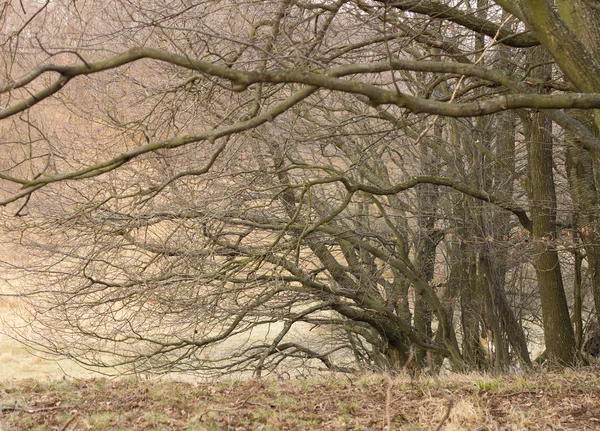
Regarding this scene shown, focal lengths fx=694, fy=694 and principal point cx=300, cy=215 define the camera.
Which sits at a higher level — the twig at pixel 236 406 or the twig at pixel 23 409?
the twig at pixel 23 409

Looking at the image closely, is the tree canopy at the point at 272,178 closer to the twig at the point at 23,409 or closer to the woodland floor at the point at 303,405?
the woodland floor at the point at 303,405

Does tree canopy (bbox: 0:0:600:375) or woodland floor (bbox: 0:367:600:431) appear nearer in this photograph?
woodland floor (bbox: 0:367:600:431)

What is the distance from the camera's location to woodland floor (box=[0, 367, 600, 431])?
4.82 meters

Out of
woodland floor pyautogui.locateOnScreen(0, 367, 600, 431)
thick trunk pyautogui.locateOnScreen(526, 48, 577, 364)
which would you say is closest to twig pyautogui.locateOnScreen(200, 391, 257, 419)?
woodland floor pyautogui.locateOnScreen(0, 367, 600, 431)

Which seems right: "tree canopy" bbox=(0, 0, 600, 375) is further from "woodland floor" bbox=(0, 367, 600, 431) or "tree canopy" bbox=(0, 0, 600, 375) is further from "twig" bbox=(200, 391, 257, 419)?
"twig" bbox=(200, 391, 257, 419)

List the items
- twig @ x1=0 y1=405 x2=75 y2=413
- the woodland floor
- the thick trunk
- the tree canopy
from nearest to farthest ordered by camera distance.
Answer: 1. the woodland floor
2. twig @ x1=0 y1=405 x2=75 y2=413
3. the tree canopy
4. the thick trunk

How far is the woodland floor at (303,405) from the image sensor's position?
4824mm

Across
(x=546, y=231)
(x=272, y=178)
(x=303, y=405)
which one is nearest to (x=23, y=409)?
(x=303, y=405)

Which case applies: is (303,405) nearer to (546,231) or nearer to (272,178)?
(272,178)

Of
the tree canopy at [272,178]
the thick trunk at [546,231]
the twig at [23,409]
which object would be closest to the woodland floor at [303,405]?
the twig at [23,409]

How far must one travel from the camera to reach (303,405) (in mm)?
5578

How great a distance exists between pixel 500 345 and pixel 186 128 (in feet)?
21.9

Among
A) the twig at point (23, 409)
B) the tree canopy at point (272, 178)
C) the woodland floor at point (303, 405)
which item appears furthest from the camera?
the tree canopy at point (272, 178)

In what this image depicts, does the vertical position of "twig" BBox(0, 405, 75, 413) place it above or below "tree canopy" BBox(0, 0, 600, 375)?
below
